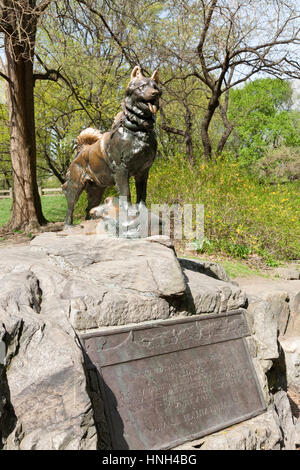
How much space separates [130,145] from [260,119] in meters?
28.6

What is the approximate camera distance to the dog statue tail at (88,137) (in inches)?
180

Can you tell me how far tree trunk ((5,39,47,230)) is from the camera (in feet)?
27.6

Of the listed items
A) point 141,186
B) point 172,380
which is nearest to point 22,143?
point 141,186

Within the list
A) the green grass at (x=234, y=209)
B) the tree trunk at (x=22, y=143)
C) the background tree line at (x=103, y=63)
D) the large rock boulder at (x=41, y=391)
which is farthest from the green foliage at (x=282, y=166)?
the large rock boulder at (x=41, y=391)

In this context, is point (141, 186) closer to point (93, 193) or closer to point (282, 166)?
point (93, 193)

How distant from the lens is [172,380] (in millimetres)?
2666

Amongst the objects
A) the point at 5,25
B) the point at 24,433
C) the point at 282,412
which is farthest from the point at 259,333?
the point at 5,25

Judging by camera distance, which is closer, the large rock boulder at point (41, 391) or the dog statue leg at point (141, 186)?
the large rock boulder at point (41, 391)

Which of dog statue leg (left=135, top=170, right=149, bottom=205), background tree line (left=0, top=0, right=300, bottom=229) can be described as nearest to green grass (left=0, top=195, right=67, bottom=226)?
background tree line (left=0, top=0, right=300, bottom=229)

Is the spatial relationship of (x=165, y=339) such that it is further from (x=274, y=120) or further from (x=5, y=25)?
(x=274, y=120)

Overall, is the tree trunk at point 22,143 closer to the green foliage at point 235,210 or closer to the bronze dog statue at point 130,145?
the green foliage at point 235,210

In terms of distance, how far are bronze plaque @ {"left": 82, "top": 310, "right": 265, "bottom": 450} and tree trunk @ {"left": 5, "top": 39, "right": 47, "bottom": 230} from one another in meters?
6.72

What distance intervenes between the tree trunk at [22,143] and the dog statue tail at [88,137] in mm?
4503

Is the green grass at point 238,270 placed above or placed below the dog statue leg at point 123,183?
below
